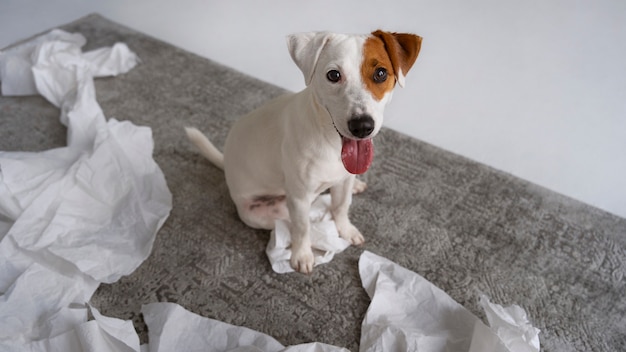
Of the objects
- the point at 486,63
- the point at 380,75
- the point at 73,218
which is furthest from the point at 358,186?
the point at 486,63

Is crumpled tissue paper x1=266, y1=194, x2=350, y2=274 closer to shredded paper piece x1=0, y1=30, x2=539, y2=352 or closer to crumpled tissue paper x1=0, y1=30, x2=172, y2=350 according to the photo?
shredded paper piece x1=0, y1=30, x2=539, y2=352

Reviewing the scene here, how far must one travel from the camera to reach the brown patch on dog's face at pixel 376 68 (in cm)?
121

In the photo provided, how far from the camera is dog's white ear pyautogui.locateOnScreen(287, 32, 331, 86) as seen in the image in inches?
49.4

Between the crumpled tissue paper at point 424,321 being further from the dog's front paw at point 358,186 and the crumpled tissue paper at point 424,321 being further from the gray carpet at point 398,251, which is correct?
the dog's front paw at point 358,186

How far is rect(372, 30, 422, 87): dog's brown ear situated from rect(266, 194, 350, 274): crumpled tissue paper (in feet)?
2.30

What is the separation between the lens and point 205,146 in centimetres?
199

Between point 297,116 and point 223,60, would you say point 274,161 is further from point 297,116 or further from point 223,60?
point 223,60

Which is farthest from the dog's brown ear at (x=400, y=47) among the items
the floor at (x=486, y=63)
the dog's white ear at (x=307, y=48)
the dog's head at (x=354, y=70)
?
the floor at (x=486, y=63)

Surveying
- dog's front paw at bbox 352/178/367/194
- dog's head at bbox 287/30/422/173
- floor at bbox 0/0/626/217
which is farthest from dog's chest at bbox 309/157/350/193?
floor at bbox 0/0/626/217

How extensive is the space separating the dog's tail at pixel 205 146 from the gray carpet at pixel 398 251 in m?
0.09

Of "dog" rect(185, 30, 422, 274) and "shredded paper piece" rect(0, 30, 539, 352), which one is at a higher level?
"dog" rect(185, 30, 422, 274)

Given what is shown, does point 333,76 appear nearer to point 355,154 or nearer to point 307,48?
point 307,48

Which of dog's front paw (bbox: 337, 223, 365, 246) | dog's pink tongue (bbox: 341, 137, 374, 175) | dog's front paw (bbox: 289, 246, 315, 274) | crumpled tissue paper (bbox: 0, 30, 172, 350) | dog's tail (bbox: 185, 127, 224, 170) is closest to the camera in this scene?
A: dog's pink tongue (bbox: 341, 137, 374, 175)

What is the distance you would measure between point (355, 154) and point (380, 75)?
25 centimetres
